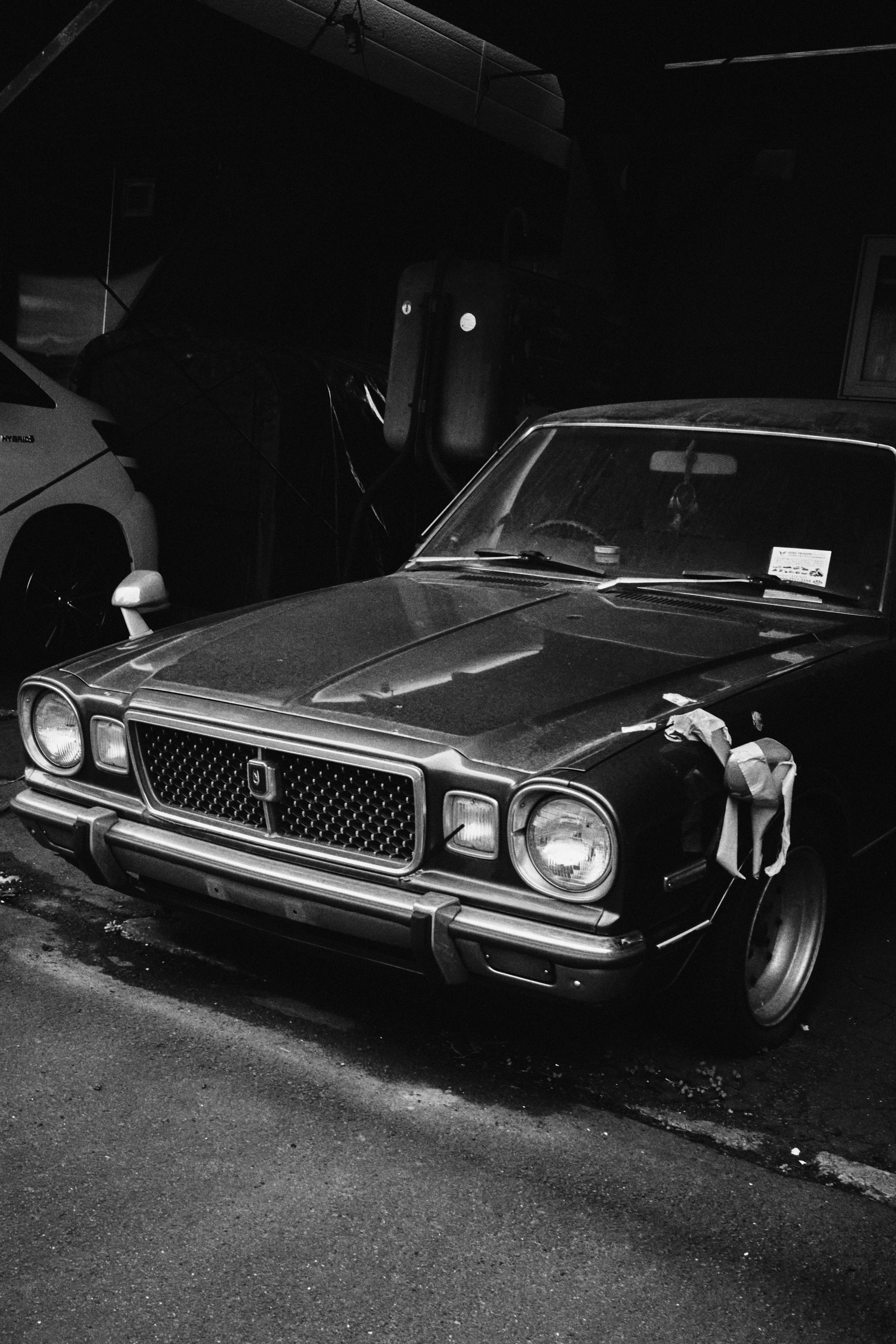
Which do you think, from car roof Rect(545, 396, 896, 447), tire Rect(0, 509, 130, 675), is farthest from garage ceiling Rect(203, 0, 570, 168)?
car roof Rect(545, 396, 896, 447)

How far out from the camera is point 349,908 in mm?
2971

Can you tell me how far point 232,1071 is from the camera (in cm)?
322

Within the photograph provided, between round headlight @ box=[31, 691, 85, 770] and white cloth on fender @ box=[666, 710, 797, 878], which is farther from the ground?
white cloth on fender @ box=[666, 710, 797, 878]

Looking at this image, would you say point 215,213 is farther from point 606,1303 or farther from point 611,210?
point 606,1303

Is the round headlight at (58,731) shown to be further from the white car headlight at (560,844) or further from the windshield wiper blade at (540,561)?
the windshield wiper blade at (540,561)

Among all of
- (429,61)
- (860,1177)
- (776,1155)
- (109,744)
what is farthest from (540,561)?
(429,61)

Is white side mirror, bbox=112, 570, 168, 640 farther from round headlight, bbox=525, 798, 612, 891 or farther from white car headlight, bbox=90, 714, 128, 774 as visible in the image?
round headlight, bbox=525, 798, 612, 891

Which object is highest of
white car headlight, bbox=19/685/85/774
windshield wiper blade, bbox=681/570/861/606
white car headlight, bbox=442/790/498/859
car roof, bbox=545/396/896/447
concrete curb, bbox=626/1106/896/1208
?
car roof, bbox=545/396/896/447

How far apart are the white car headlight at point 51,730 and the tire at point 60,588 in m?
3.13

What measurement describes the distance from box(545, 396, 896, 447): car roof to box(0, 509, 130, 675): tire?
3136 millimetres

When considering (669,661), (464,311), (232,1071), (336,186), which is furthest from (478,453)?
(336,186)

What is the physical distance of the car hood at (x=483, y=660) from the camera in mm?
2992

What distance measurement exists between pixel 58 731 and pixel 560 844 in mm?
1463

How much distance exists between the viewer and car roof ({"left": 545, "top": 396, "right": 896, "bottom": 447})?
A: 4035 millimetres
